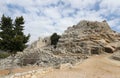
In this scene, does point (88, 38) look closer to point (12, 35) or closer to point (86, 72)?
point (12, 35)

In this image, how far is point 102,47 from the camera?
36.8 meters

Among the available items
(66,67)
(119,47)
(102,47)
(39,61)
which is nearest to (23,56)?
(39,61)

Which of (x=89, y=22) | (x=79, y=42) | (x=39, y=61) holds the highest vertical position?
(x=89, y=22)

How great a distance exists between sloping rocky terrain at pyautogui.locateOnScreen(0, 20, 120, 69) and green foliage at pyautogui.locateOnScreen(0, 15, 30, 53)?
855 cm

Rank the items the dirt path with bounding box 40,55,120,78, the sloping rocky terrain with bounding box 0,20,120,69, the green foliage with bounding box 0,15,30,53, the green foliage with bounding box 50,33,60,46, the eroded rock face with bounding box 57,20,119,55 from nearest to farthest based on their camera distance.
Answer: the dirt path with bounding box 40,55,120,78 → the green foliage with bounding box 0,15,30,53 → the sloping rocky terrain with bounding box 0,20,120,69 → the eroded rock face with bounding box 57,20,119,55 → the green foliage with bounding box 50,33,60,46

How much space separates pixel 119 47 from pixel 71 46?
8.41 metres

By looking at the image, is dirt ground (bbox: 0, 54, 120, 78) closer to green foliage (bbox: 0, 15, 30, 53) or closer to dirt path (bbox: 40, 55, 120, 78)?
dirt path (bbox: 40, 55, 120, 78)

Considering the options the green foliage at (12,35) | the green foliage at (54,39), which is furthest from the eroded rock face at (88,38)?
the green foliage at (12,35)

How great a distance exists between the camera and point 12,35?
24.9 meters

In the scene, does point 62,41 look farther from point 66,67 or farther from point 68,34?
point 66,67

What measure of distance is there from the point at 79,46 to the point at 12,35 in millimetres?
15852

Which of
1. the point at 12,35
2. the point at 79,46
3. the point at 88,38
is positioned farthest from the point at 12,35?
the point at 88,38

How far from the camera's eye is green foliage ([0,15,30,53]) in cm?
2417

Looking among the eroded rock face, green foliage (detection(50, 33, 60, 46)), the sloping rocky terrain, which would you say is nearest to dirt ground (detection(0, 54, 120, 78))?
the sloping rocky terrain
